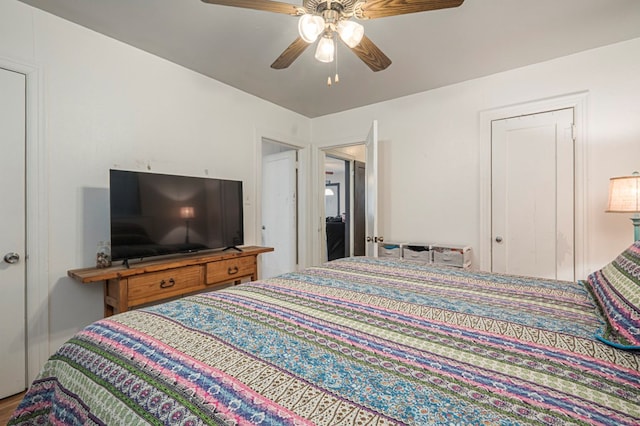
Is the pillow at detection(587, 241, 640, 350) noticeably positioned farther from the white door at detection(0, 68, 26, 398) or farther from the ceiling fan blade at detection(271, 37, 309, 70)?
the white door at detection(0, 68, 26, 398)

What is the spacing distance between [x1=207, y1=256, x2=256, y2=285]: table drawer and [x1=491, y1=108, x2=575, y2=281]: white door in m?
2.42

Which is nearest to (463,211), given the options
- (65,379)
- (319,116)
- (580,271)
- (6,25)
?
(580,271)

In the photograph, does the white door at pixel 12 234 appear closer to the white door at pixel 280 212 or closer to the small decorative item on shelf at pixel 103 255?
the small decorative item on shelf at pixel 103 255

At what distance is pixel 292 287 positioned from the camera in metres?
1.35

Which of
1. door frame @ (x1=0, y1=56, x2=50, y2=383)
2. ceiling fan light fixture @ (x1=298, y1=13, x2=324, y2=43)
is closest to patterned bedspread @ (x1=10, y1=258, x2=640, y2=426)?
ceiling fan light fixture @ (x1=298, y1=13, x2=324, y2=43)

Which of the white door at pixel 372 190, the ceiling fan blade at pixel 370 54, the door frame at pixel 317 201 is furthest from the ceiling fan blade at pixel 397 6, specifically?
the door frame at pixel 317 201

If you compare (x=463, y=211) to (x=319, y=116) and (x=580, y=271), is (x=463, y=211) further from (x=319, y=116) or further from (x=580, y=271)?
(x=319, y=116)

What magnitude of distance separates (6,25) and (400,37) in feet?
8.54

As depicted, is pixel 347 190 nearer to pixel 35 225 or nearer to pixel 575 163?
pixel 575 163

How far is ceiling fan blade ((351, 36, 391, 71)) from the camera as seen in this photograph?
1.66m

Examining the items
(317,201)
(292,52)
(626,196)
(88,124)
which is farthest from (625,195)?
(88,124)

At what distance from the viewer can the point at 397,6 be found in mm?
1407

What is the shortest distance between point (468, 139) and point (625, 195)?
4.33 feet

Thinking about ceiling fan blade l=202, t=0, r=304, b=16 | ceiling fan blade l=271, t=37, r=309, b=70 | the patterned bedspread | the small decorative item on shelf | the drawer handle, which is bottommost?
the drawer handle
